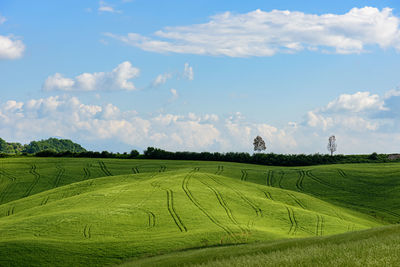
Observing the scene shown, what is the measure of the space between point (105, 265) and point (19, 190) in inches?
1716

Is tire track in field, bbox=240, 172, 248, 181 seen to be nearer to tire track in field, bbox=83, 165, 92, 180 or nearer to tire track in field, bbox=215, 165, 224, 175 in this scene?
tire track in field, bbox=215, 165, 224, 175

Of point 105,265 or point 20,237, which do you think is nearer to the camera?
point 105,265

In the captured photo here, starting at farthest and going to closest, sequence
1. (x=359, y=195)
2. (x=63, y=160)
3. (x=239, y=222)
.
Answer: (x=63, y=160)
(x=359, y=195)
(x=239, y=222)

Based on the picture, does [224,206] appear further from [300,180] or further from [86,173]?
[86,173]

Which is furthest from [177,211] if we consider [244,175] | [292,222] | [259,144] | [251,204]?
[259,144]

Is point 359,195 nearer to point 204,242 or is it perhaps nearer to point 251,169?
point 251,169

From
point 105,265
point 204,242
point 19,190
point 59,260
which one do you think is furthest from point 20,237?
point 19,190

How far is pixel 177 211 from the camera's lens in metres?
39.0

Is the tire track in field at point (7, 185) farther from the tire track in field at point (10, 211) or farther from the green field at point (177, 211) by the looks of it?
the tire track in field at point (10, 211)

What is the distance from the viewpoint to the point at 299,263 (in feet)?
40.3

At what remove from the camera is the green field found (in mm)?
29672

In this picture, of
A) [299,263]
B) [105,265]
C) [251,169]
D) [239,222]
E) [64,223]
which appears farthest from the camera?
[251,169]

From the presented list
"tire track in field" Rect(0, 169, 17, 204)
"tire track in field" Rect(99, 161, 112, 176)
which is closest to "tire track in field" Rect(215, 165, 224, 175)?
"tire track in field" Rect(99, 161, 112, 176)

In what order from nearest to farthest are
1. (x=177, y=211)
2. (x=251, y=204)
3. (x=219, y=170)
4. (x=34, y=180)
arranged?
(x=177, y=211) < (x=251, y=204) < (x=34, y=180) < (x=219, y=170)
